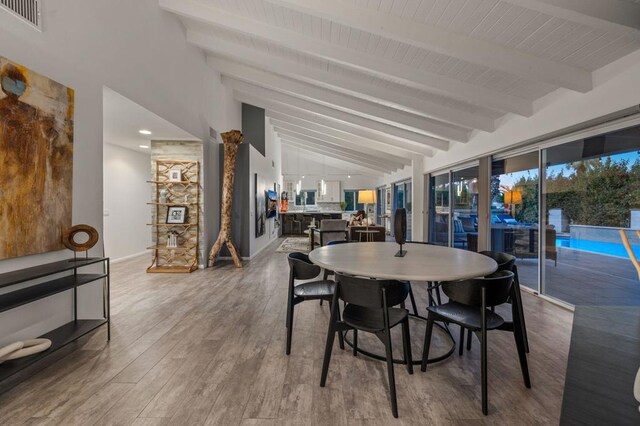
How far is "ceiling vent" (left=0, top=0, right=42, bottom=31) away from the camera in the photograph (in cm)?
205

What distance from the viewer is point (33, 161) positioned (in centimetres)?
220

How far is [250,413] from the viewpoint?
1714mm

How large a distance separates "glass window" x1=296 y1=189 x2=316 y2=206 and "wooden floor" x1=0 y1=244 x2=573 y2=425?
445 inches

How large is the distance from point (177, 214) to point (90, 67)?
2.95 meters

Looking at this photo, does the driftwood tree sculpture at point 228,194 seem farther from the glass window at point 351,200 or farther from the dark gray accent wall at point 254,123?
the glass window at point 351,200

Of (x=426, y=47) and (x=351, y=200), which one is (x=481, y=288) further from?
(x=351, y=200)

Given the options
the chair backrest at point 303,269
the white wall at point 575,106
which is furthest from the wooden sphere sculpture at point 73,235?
the white wall at point 575,106

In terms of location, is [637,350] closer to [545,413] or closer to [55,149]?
[545,413]

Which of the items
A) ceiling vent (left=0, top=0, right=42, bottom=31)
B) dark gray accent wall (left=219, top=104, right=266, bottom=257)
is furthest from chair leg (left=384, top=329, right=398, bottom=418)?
dark gray accent wall (left=219, top=104, right=266, bottom=257)

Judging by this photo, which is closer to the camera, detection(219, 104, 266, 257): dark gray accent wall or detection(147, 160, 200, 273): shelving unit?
detection(147, 160, 200, 273): shelving unit

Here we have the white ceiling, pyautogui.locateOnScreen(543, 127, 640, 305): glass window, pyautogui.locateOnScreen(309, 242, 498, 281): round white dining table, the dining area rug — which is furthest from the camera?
the dining area rug

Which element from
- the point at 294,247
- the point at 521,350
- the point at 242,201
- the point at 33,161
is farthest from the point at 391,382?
the point at 294,247

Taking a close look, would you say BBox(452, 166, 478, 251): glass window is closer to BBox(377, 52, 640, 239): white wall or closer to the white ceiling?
BBox(377, 52, 640, 239): white wall

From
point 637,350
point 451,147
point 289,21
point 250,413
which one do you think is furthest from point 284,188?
point 637,350
